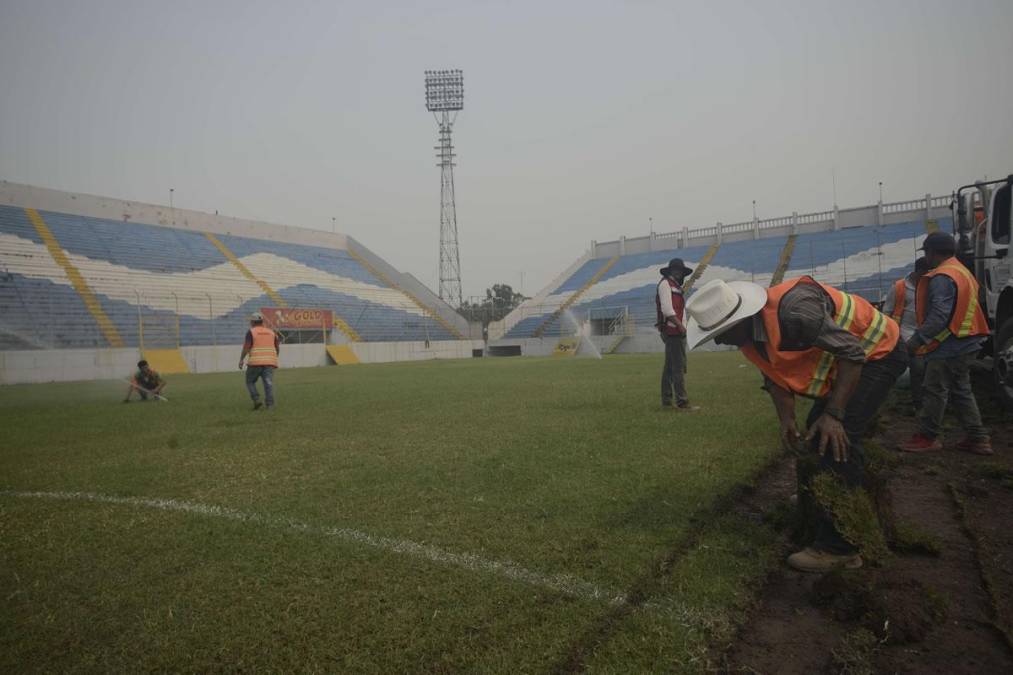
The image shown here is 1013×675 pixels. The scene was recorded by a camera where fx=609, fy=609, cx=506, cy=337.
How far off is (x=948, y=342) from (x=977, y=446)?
2.95ft

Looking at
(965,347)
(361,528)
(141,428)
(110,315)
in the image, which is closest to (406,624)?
(361,528)

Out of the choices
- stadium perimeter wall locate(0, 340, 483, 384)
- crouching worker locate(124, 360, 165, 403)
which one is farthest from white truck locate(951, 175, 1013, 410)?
stadium perimeter wall locate(0, 340, 483, 384)

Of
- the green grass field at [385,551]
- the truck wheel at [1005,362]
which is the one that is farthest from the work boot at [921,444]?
the truck wheel at [1005,362]

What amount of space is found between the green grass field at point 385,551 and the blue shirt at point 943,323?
1537 mm

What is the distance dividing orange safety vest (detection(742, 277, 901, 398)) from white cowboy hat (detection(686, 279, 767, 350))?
0.08 metres

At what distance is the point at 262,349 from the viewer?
965cm

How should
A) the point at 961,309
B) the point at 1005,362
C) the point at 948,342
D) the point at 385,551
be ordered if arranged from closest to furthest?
the point at 385,551, the point at 961,309, the point at 948,342, the point at 1005,362

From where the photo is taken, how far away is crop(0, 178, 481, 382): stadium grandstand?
25000 millimetres

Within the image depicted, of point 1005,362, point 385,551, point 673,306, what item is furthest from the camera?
point 673,306

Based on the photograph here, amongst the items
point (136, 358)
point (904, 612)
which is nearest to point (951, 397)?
point (904, 612)

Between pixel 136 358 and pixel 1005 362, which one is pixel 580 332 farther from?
pixel 1005 362

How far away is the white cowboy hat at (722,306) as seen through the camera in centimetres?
303

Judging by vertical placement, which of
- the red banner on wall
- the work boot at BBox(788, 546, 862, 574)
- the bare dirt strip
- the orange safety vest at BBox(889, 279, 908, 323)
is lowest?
the bare dirt strip

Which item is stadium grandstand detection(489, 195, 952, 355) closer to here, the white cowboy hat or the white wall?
the white wall
